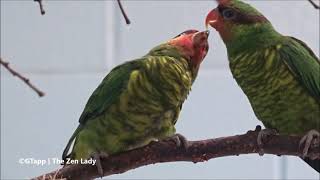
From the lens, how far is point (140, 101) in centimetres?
64

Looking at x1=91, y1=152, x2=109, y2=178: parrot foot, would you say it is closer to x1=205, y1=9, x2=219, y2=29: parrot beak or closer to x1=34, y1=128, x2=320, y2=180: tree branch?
x1=34, y1=128, x2=320, y2=180: tree branch

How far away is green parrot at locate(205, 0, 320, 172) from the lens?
63 centimetres

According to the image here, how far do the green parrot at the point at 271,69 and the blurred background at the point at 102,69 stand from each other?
0.30 meters

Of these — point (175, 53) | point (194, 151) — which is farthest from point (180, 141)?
point (175, 53)

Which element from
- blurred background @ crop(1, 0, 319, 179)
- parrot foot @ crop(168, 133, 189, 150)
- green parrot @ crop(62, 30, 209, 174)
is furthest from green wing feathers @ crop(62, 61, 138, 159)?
blurred background @ crop(1, 0, 319, 179)

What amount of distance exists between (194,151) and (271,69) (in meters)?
0.16

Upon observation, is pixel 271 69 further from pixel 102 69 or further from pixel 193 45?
pixel 102 69

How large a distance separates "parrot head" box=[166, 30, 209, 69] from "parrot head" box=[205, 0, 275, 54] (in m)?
0.03

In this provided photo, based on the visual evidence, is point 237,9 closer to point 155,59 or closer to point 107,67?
point 155,59

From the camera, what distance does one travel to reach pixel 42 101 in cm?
101

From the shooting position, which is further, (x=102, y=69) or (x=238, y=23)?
(x=102, y=69)

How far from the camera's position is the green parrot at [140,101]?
63 cm

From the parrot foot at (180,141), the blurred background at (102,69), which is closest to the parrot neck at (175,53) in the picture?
the parrot foot at (180,141)

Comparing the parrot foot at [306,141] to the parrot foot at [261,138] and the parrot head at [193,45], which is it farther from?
the parrot head at [193,45]
